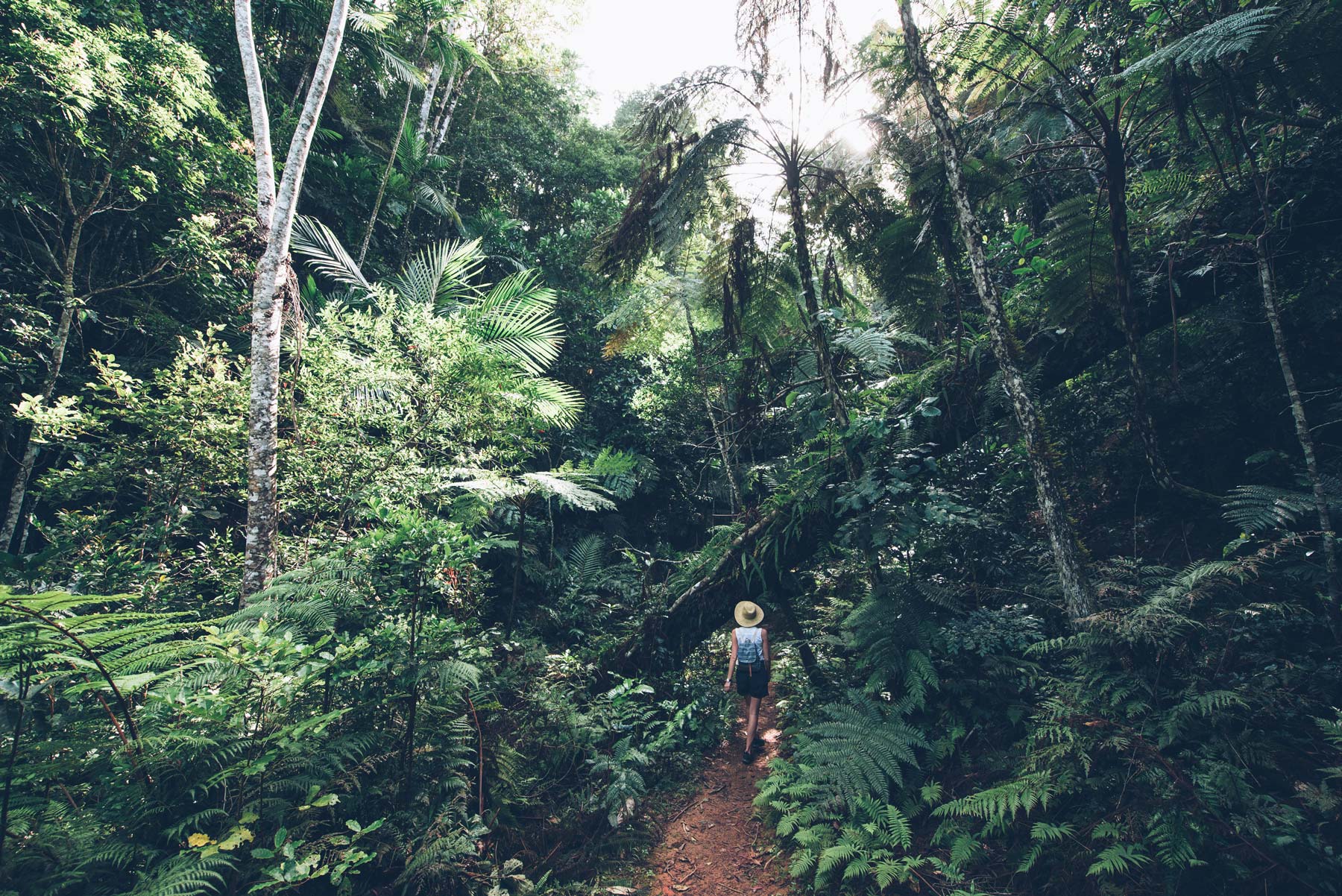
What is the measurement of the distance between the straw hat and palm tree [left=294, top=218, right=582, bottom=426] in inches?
127

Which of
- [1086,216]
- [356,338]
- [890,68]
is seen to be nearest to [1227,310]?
[1086,216]

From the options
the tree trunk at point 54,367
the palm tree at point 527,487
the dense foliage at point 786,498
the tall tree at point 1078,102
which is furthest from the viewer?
the tree trunk at point 54,367

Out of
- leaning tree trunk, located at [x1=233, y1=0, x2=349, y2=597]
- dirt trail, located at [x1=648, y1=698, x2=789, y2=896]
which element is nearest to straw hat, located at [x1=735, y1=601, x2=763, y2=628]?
dirt trail, located at [x1=648, y1=698, x2=789, y2=896]

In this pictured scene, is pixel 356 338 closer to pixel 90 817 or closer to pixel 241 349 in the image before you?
pixel 241 349

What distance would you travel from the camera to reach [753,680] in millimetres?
4926

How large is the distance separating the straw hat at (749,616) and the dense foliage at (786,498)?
0.37m

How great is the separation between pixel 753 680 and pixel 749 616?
591 millimetres

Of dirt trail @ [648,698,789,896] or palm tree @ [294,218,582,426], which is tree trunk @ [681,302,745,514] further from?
dirt trail @ [648,698,789,896]

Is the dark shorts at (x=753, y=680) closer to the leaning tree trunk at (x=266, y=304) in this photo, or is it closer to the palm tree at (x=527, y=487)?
the palm tree at (x=527, y=487)

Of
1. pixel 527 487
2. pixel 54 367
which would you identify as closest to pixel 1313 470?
pixel 527 487

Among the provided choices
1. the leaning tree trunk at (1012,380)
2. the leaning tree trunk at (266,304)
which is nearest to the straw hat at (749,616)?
the leaning tree trunk at (1012,380)

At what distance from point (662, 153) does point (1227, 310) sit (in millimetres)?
4974

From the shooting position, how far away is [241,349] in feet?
25.4

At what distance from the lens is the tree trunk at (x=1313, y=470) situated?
9.44 feet
